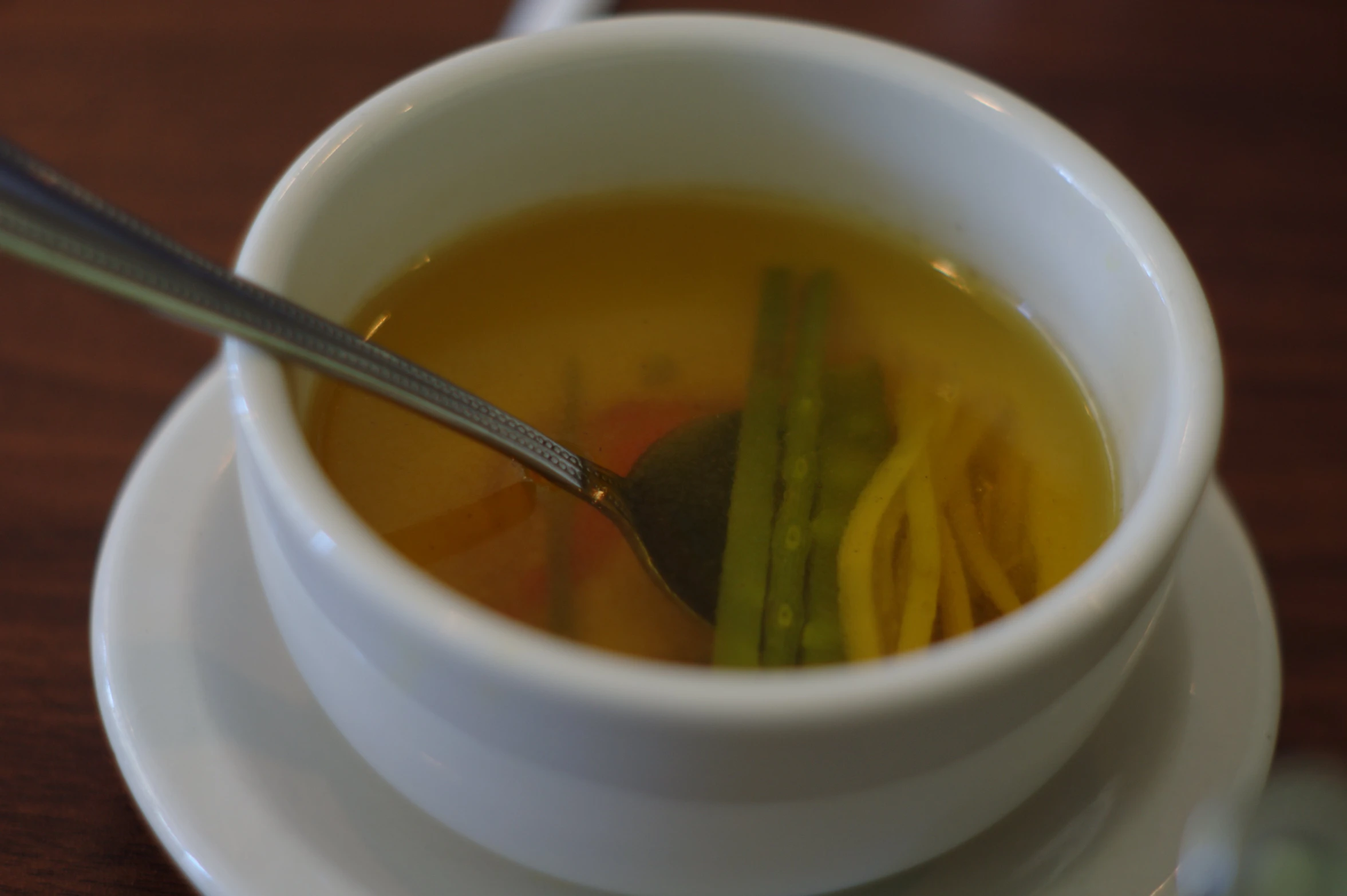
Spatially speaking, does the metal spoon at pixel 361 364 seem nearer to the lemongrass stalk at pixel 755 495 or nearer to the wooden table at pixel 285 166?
the lemongrass stalk at pixel 755 495

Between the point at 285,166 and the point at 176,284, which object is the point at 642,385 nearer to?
the point at 176,284

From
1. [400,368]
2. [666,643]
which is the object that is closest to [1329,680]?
[666,643]

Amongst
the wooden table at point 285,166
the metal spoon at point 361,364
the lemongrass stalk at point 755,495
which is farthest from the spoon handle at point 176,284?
the wooden table at point 285,166

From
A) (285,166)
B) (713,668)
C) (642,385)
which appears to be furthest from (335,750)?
(285,166)

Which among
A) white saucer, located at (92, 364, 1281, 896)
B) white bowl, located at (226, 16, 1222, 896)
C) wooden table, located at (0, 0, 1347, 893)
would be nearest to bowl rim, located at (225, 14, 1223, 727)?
white bowl, located at (226, 16, 1222, 896)

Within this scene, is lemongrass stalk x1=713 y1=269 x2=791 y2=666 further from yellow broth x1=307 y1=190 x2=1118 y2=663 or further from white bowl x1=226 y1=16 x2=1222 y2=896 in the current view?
white bowl x1=226 y1=16 x2=1222 y2=896

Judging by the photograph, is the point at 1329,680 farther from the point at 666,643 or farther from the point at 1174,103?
the point at 1174,103
